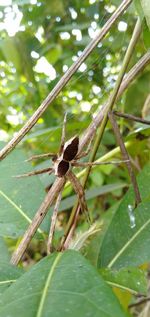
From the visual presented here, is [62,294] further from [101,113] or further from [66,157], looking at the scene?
[101,113]

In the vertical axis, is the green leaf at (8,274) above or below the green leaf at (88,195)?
below

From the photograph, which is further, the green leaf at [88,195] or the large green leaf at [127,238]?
the green leaf at [88,195]

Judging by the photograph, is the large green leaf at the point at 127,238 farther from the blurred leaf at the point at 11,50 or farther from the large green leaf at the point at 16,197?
the blurred leaf at the point at 11,50

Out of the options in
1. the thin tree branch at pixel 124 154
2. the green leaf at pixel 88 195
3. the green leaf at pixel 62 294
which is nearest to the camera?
the green leaf at pixel 62 294

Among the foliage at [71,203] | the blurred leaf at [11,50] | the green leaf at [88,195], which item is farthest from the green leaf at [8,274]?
the blurred leaf at [11,50]

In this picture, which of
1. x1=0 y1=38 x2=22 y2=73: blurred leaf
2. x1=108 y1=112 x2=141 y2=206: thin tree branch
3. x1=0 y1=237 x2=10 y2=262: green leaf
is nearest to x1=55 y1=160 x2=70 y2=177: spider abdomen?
x1=108 y1=112 x2=141 y2=206: thin tree branch

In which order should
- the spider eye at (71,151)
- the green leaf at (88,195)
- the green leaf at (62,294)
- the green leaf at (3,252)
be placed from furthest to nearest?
the green leaf at (88,195)
the green leaf at (3,252)
the spider eye at (71,151)
the green leaf at (62,294)

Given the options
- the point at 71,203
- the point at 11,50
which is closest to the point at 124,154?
the point at 71,203

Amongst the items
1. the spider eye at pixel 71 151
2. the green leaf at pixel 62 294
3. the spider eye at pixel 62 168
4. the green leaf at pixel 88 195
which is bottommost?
the green leaf at pixel 62 294
